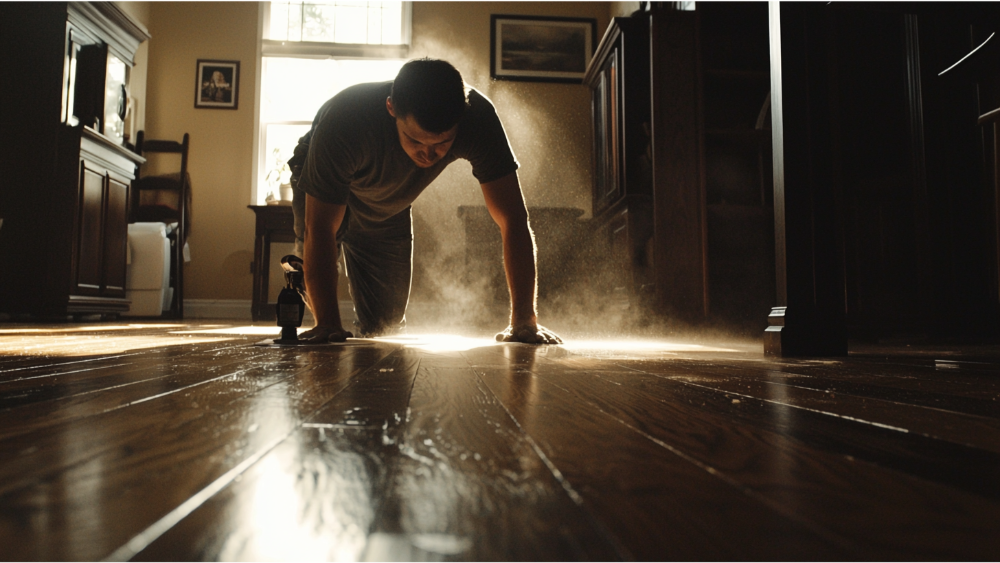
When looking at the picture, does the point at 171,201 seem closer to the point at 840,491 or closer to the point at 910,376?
the point at 910,376

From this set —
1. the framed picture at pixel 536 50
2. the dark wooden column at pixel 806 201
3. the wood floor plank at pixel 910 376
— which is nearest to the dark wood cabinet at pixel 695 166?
the dark wooden column at pixel 806 201

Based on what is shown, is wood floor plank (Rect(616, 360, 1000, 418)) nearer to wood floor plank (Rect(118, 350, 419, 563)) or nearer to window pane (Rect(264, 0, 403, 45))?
wood floor plank (Rect(118, 350, 419, 563))

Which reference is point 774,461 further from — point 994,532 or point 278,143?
point 278,143

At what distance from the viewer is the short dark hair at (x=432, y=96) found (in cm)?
155

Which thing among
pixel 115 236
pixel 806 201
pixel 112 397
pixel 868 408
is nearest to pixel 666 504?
pixel 868 408

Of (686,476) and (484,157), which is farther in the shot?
(484,157)

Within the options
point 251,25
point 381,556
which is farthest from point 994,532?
point 251,25

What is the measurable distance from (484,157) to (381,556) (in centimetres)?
169

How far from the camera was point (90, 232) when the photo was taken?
12.7ft

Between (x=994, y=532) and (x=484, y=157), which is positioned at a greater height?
(x=484, y=157)

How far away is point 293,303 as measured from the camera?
1646mm

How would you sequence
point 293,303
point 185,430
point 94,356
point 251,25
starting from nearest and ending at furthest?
1. point 185,430
2. point 94,356
3. point 293,303
4. point 251,25

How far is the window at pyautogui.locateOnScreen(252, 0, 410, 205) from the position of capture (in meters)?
5.42

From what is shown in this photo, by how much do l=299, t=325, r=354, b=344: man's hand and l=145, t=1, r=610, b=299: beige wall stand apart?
11.6 ft
